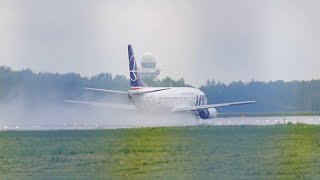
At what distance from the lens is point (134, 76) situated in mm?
96750

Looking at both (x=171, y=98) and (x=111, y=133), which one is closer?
(x=111, y=133)

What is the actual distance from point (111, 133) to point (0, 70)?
36.0 m

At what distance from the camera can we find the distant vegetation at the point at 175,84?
88562mm

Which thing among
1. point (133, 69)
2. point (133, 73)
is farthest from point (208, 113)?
point (133, 69)

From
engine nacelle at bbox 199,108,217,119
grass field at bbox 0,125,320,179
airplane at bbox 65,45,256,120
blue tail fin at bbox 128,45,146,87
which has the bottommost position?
grass field at bbox 0,125,320,179

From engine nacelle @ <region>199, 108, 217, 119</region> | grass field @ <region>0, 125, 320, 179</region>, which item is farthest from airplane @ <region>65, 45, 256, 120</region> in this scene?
grass field @ <region>0, 125, 320, 179</region>

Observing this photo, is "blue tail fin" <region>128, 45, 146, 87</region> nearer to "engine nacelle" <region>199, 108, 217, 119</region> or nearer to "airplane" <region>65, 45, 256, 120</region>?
"airplane" <region>65, 45, 256, 120</region>

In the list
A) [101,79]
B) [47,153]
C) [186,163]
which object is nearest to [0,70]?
[101,79]

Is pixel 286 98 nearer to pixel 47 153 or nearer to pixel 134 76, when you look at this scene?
pixel 134 76

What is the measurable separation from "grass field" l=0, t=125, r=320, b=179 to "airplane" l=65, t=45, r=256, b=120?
36.4 m

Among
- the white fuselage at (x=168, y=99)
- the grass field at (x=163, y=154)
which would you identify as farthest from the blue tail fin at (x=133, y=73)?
the grass field at (x=163, y=154)

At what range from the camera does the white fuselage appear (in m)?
93.9

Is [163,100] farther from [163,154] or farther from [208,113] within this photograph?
[163,154]

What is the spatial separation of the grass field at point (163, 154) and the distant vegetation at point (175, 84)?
104 feet
